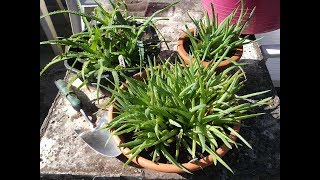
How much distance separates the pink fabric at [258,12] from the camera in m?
1.38

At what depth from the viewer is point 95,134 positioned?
121 centimetres

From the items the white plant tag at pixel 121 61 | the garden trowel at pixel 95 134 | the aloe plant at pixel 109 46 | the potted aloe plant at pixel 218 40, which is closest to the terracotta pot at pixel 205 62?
the potted aloe plant at pixel 218 40

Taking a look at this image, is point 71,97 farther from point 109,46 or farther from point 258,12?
point 258,12

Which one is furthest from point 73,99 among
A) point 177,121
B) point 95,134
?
point 177,121

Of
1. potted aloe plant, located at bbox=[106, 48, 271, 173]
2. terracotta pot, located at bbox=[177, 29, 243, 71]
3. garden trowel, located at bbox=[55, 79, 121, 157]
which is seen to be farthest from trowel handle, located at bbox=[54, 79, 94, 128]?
terracotta pot, located at bbox=[177, 29, 243, 71]

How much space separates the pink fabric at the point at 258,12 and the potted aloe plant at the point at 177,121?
1.38 ft

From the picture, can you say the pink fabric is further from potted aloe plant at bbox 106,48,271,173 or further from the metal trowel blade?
the metal trowel blade

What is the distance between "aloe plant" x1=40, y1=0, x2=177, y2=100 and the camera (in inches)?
49.2

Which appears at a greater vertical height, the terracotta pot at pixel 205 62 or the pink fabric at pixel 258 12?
the pink fabric at pixel 258 12

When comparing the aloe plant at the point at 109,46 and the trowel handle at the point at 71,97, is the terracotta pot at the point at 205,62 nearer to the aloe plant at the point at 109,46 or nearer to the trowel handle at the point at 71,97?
the aloe plant at the point at 109,46

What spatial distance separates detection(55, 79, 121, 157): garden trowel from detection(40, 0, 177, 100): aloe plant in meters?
0.10

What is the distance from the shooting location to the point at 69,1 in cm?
182
